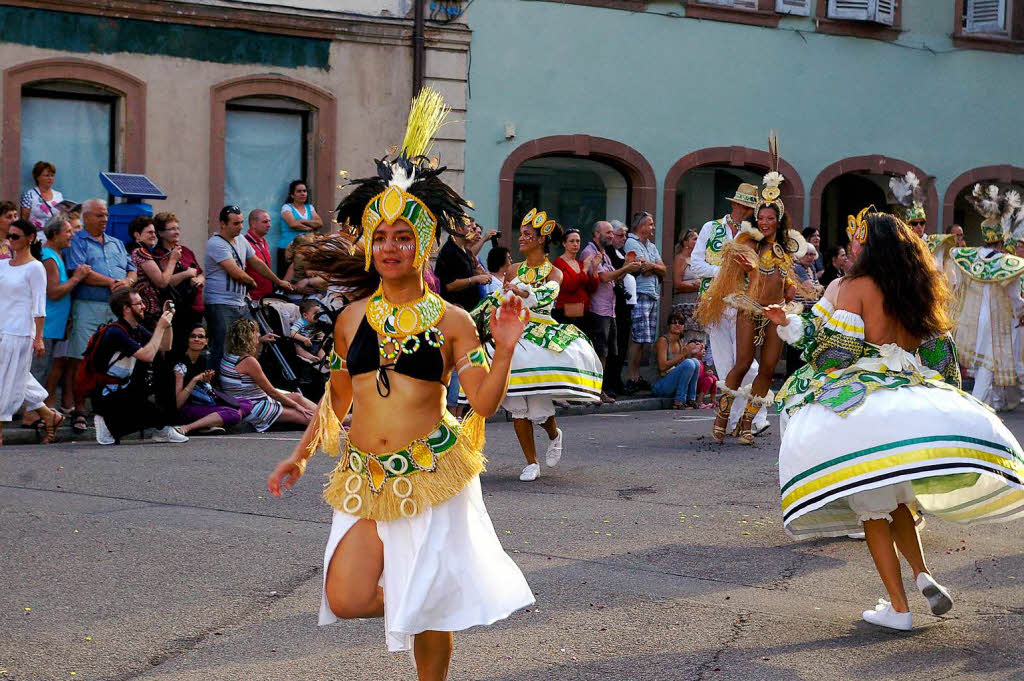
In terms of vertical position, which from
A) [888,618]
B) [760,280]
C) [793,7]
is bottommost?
[888,618]

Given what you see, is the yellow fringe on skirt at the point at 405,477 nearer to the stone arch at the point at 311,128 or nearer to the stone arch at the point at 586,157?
the stone arch at the point at 311,128

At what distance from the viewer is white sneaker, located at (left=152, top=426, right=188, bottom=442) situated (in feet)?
40.9

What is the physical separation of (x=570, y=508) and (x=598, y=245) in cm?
807

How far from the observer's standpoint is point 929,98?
2273cm

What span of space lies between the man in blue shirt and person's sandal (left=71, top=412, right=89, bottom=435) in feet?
2.24

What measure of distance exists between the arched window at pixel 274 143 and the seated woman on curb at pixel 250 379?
4.47 meters

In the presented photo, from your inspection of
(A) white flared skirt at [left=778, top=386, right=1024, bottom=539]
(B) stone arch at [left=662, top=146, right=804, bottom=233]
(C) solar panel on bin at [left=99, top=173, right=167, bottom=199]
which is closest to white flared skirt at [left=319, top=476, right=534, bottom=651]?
(A) white flared skirt at [left=778, top=386, right=1024, bottom=539]

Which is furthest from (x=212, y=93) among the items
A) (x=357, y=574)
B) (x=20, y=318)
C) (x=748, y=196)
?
(x=357, y=574)

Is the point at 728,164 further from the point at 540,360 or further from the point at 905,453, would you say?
the point at 905,453

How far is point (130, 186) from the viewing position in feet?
49.8

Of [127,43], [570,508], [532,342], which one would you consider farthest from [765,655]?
[127,43]

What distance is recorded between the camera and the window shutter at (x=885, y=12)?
22.0 meters

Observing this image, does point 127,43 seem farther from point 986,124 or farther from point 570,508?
point 986,124

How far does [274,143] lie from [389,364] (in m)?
13.5
